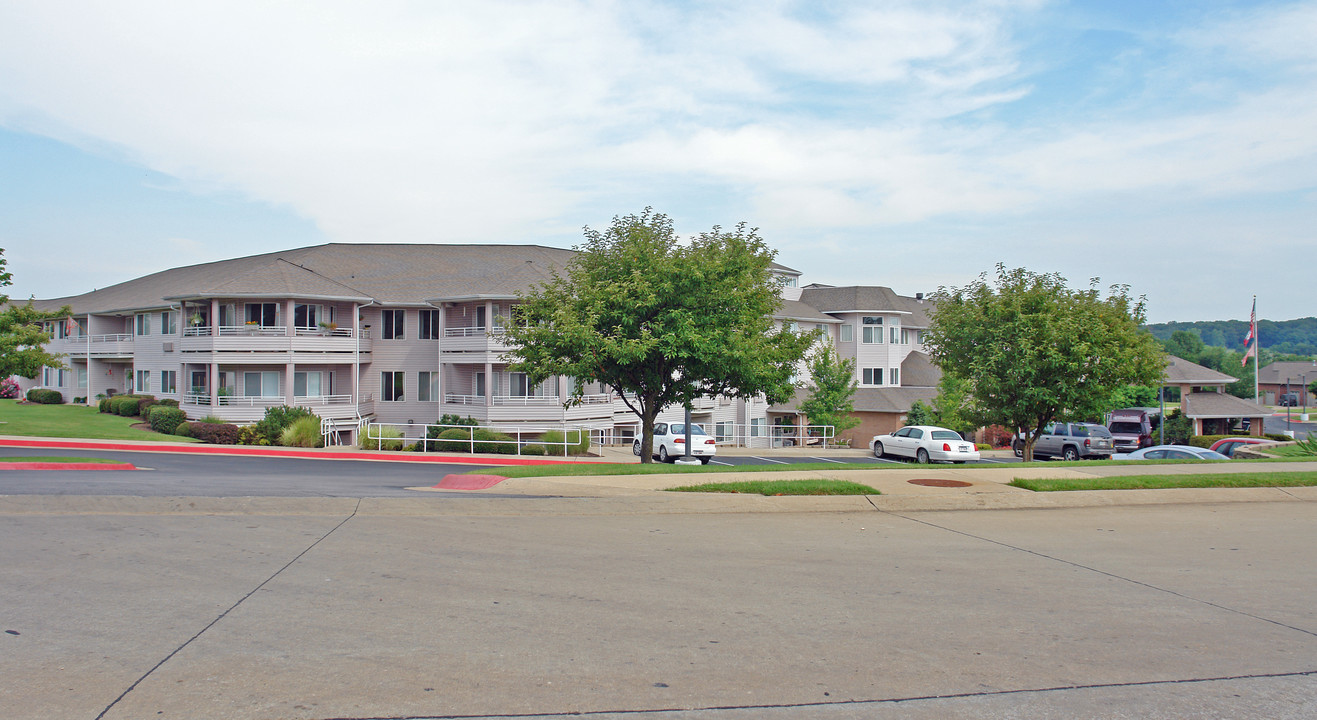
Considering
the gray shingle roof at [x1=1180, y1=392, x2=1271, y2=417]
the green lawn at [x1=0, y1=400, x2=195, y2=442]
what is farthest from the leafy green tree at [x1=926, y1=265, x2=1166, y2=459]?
the gray shingle roof at [x1=1180, y1=392, x2=1271, y2=417]

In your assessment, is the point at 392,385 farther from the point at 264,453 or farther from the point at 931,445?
the point at 931,445

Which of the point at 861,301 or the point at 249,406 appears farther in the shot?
the point at 861,301

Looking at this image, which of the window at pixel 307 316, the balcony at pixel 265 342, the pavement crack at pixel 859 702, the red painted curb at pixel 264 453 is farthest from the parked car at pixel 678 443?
the pavement crack at pixel 859 702

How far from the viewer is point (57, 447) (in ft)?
78.5

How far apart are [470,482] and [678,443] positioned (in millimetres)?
15121

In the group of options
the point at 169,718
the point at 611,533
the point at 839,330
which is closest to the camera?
the point at 169,718

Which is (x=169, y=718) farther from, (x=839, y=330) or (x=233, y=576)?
(x=839, y=330)

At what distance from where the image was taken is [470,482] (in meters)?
14.6

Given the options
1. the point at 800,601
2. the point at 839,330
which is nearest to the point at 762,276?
the point at 800,601

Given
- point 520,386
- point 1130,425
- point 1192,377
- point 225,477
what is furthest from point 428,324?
point 1192,377

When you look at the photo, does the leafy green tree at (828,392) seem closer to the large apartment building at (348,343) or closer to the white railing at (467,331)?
the large apartment building at (348,343)

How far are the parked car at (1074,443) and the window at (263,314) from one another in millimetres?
31755

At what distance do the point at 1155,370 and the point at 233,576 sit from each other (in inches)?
1003

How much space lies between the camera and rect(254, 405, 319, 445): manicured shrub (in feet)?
106
